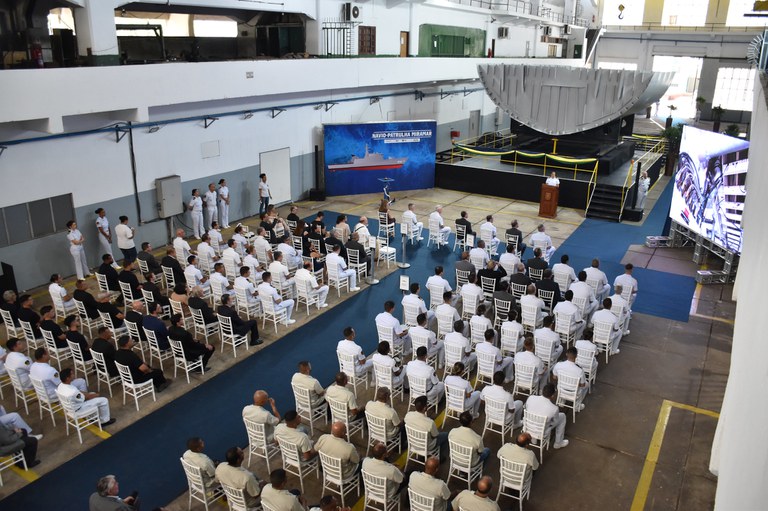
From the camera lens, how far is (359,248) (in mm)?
15242

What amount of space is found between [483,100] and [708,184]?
2292cm

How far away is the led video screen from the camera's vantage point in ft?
46.9

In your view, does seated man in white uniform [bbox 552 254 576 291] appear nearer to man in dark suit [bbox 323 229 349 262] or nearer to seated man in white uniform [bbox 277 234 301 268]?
man in dark suit [bbox 323 229 349 262]

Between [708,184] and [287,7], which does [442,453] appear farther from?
[287,7]

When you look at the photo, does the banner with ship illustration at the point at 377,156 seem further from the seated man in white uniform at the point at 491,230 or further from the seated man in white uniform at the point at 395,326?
the seated man in white uniform at the point at 395,326

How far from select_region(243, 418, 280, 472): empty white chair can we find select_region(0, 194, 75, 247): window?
372 inches

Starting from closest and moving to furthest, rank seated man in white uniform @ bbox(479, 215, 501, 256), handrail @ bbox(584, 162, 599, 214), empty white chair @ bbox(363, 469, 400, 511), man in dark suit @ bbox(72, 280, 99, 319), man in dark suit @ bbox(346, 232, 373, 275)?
empty white chair @ bbox(363, 469, 400, 511) → man in dark suit @ bbox(72, 280, 99, 319) → man in dark suit @ bbox(346, 232, 373, 275) → seated man in white uniform @ bbox(479, 215, 501, 256) → handrail @ bbox(584, 162, 599, 214)

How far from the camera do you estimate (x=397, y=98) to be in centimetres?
2789

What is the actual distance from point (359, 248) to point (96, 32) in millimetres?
8309

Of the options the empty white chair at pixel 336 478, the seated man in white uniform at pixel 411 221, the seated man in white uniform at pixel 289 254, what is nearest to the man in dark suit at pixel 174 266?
the seated man in white uniform at pixel 289 254

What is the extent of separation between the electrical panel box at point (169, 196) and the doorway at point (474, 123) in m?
21.9

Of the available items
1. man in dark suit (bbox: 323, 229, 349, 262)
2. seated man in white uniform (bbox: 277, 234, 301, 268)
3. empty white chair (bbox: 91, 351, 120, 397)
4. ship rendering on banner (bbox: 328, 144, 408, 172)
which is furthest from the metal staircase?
empty white chair (bbox: 91, 351, 120, 397)

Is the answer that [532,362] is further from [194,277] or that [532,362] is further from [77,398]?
[194,277]

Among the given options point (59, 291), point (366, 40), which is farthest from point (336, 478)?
point (366, 40)
